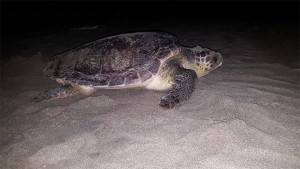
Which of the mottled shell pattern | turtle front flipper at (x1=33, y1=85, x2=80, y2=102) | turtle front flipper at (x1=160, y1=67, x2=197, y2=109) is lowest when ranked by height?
Answer: turtle front flipper at (x1=33, y1=85, x2=80, y2=102)

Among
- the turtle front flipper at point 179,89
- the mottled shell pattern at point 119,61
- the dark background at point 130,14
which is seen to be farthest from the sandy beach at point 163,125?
the dark background at point 130,14

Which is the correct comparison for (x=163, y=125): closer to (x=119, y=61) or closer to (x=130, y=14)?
(x=119, y=61)

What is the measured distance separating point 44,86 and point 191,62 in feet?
7.21

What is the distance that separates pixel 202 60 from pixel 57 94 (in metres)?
2.08

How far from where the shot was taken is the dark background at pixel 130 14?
317 inches

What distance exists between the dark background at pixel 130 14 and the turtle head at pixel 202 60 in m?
4.11

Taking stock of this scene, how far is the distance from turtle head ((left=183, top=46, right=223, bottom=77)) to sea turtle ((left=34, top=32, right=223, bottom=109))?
0.05 ft

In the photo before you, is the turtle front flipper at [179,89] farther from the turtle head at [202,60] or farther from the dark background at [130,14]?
the dark background at [130,14]

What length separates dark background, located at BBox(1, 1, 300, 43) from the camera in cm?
805

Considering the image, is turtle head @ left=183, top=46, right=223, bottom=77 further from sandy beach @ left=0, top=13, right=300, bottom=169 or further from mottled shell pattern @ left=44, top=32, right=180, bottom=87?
mottled shell pattern @ left=44, top=32, right=180, bottom=87

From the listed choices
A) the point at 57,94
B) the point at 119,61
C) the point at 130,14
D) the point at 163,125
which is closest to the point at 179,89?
the point at 163,125

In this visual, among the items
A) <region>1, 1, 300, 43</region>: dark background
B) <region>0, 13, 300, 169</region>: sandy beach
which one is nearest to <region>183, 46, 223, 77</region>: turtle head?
<region>0, 13, 300, 169</region>: sandy beach

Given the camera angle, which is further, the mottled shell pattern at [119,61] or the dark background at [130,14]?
the dark background at [130,14]

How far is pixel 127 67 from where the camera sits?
3.46m
